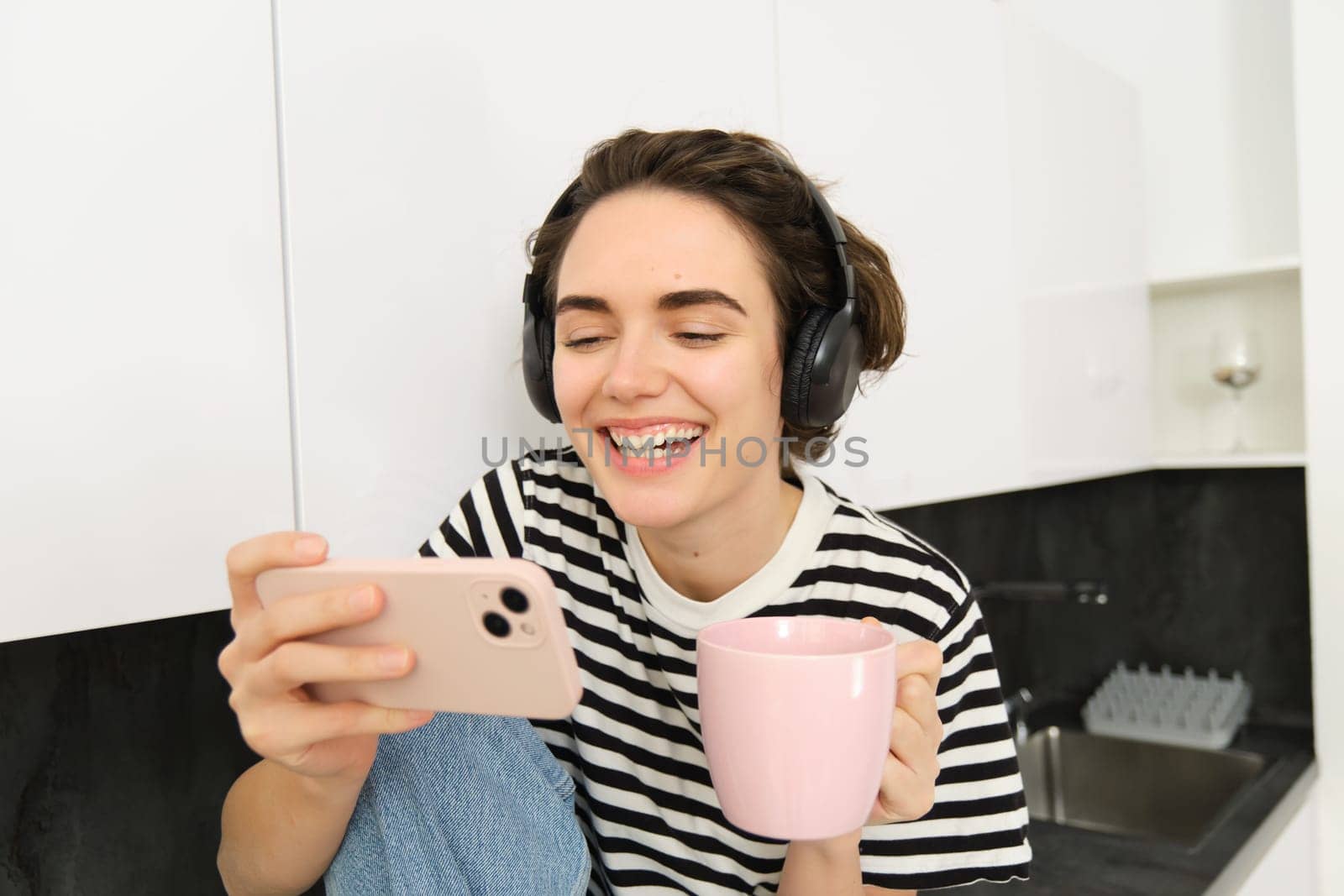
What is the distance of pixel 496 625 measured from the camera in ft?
1.58

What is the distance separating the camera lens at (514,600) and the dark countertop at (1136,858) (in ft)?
4.09

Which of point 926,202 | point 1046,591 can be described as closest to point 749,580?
point 926,202

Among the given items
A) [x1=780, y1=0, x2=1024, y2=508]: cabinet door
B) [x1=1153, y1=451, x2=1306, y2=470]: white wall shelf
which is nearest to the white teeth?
[x1=780, y1=0, x2=1024, y2=508]: cabinet door

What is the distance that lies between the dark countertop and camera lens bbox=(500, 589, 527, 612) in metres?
1.25

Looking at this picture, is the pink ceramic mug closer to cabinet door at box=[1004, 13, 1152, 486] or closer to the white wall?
cabinet door at box=[1004, 13, 1152, 486]

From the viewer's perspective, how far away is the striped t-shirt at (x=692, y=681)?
86cm

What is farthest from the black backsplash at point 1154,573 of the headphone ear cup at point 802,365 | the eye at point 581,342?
the eye at point 581,342

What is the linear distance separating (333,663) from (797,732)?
255mm

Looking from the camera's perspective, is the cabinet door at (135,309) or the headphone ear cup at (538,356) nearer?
the cabinet door at (135,309)

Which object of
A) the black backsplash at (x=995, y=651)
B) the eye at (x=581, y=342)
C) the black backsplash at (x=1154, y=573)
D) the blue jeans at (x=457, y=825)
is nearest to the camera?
the blue jeans at (x=457, y=825)

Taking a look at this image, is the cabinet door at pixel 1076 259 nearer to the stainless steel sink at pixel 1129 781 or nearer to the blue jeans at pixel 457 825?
the stainless steel sink at pixel 1129 781

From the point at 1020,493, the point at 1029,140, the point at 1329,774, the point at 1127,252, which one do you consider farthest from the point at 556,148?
the point at 1329,774

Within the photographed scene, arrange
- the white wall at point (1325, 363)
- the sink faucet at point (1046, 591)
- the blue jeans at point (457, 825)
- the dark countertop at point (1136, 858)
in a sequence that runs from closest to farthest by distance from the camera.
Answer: the blue jeans at point (457, 825)
the dark countertop at point (1136, 858)
the sink faucet at point (1046, 591)
the white wall at point (1325, 363)

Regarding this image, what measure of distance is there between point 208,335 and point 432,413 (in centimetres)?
21
